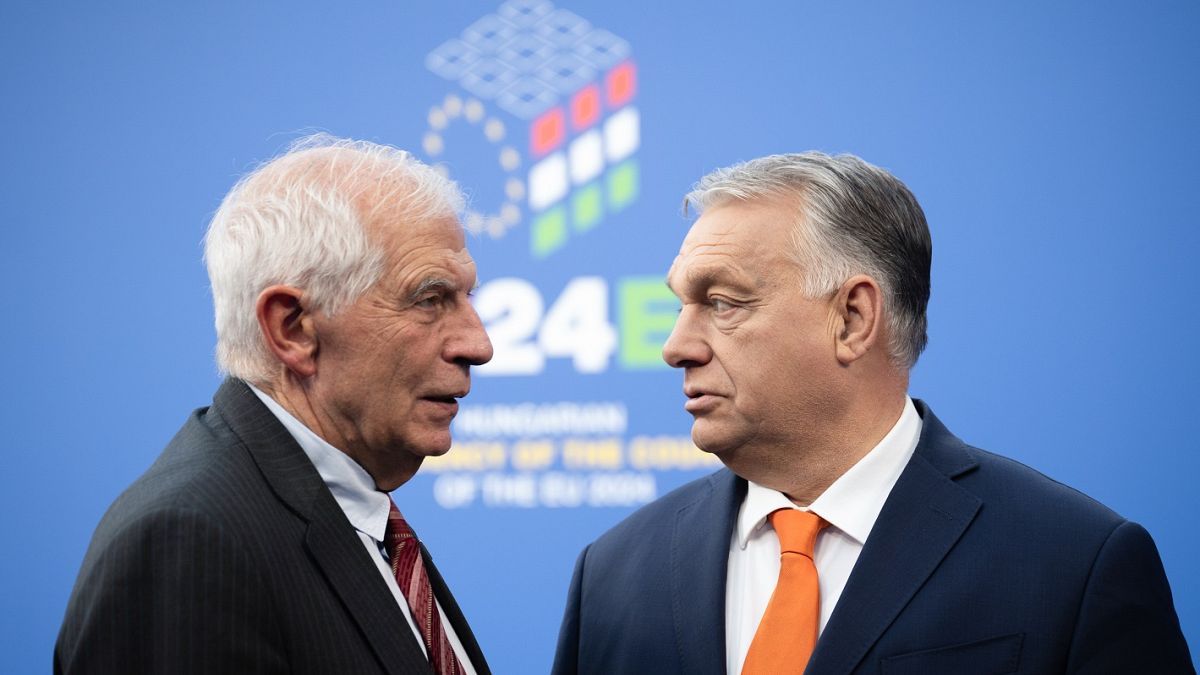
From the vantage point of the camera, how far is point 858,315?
178cm

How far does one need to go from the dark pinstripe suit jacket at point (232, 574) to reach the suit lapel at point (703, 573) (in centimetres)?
49

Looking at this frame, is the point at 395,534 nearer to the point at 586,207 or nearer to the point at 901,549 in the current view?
the point at 901,549

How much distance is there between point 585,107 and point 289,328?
2153 mm

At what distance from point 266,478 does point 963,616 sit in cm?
98

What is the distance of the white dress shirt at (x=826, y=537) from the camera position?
5.55 feet

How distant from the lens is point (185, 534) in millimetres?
1185

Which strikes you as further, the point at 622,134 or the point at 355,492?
the point at 622,134

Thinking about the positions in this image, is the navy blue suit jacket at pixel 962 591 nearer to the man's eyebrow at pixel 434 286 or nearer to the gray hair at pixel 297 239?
the man's eyebrow at pixel 434 286

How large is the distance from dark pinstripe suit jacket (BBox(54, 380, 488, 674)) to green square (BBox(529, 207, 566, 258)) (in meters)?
2.02

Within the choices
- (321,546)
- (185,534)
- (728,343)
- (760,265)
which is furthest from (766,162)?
(185,534)

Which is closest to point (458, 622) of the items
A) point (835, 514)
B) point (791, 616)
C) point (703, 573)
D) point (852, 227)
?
point (703, 573)

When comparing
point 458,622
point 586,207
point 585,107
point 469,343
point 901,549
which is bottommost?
point 458,622

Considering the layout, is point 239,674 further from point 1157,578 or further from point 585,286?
point 585,286

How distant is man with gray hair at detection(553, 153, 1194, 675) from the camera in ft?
5.06
